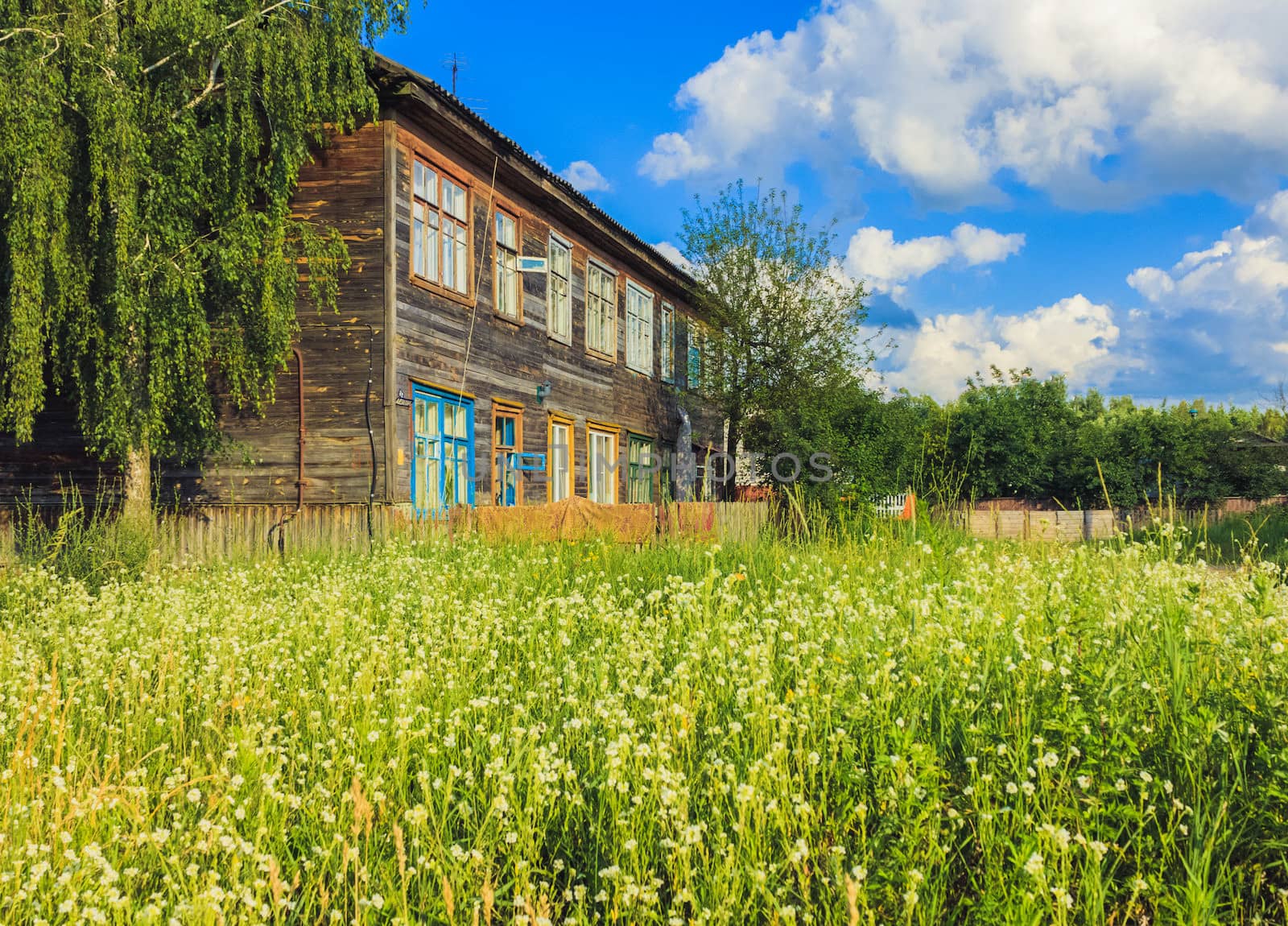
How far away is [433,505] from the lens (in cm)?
1252

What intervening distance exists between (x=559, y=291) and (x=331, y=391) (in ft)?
19.9

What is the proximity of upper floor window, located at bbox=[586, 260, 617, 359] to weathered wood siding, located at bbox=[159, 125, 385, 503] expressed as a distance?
21.6 ft

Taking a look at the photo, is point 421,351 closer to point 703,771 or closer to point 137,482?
point 137,482

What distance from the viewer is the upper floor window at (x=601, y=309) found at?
61.2 ft

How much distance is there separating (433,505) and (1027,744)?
1044cm

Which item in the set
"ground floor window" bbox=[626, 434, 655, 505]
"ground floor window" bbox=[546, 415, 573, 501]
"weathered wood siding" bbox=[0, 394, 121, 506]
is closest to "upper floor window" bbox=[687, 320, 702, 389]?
"ground floor window" bbox=[626, 434, 655, 505]

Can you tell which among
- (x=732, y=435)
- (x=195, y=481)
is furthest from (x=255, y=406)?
(x=732, y=435)

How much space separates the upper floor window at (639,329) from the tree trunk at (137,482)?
35.7 ft

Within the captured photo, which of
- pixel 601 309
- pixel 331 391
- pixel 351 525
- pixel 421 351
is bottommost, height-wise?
pixel 351 525

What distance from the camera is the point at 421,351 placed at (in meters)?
12.7

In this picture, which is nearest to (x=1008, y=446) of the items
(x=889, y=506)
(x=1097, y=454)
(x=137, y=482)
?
(x=1097, y=454)

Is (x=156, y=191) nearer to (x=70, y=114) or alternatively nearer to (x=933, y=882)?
(x=70, y=114)

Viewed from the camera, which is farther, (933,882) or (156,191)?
(156,191)

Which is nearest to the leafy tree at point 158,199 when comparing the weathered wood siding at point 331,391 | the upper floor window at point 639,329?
the weathered wood siding at point 331,391
